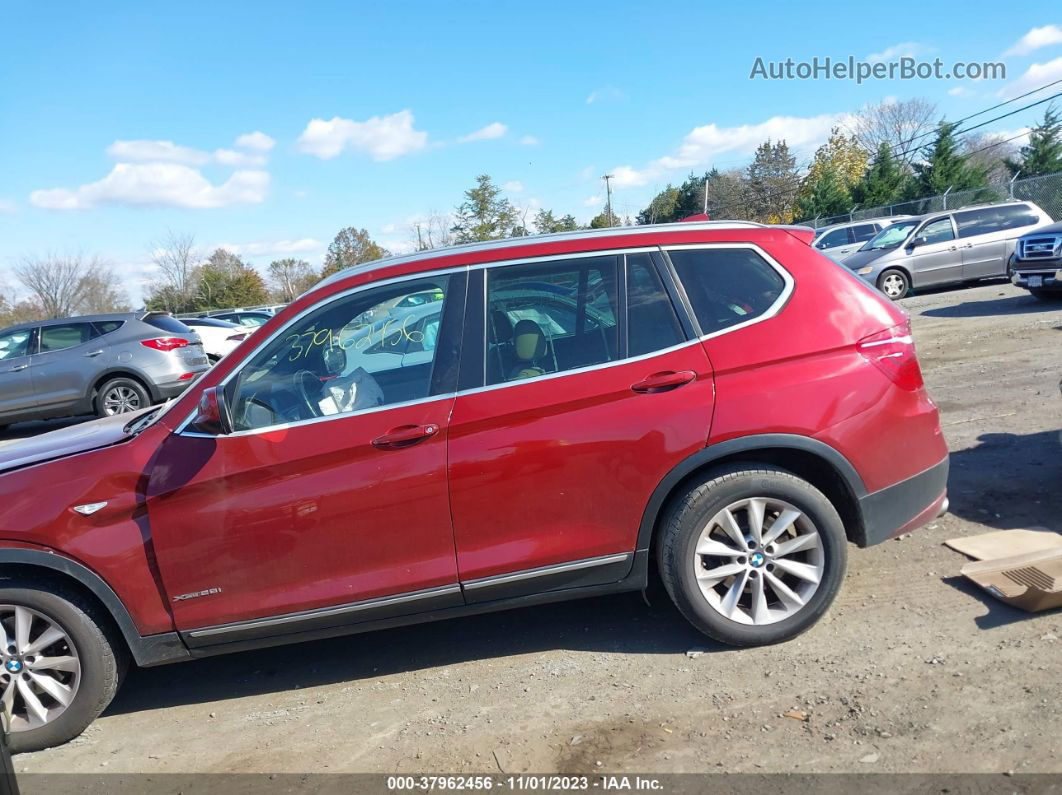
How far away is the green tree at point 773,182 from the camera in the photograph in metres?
52.3

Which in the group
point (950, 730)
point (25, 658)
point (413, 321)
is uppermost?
point (413, 321)

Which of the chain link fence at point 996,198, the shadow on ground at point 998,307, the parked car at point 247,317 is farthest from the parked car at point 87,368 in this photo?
the chain link fence at point 996,198

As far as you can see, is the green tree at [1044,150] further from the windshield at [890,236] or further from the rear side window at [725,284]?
the rear side window at [725,284]

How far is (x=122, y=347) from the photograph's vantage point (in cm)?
1208

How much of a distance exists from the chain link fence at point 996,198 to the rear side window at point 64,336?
880 inches

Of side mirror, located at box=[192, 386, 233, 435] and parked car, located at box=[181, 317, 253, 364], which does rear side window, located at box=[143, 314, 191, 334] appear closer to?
parked car, located at box=[181, 317, 253, 364]

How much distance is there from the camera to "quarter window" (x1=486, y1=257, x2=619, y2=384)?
352 cm

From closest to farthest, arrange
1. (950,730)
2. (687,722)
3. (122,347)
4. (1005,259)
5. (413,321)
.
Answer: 1. (950,730)
2. (687,722)
3. (413,321)
4. (122,347)
5. (1005,259)

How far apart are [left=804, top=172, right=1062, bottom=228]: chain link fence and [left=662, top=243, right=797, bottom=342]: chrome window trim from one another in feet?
71.0

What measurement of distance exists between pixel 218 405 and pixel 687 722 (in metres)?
2.33

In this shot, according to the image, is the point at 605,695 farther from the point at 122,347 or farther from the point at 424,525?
the point at 122,347

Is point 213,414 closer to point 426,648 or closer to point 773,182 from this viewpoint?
point 426,648

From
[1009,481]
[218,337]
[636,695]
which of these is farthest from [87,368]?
[1009,481]

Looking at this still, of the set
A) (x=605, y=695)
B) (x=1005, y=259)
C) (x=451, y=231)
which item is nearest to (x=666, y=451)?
(x=605, y=695)
